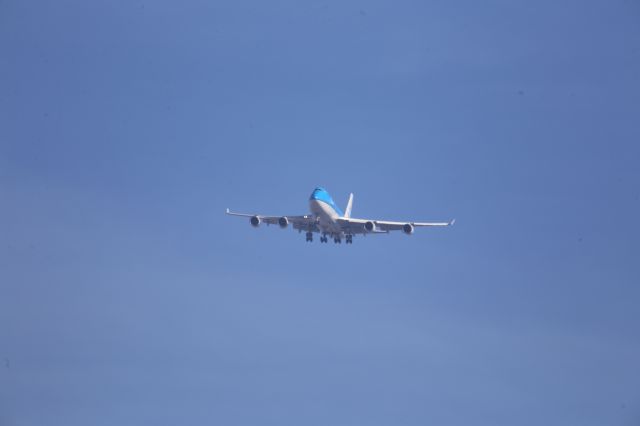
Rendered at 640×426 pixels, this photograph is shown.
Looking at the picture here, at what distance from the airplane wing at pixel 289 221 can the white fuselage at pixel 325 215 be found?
879 millimetres

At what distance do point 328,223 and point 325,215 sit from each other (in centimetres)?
166

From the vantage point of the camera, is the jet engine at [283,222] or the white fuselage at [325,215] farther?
the jet engine at [283,222]

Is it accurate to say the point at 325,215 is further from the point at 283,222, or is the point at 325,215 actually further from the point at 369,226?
the point at 283,222

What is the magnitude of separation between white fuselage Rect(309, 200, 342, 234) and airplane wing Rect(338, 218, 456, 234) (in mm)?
699

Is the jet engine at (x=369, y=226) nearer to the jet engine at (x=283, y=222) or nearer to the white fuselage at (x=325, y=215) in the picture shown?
the white fuselage at (x=325, y=215)

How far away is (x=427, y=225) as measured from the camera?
10569 centimetres

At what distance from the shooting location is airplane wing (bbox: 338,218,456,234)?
346ft

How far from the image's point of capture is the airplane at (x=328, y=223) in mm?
104250

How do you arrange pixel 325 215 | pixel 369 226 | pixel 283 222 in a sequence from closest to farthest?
1. pixel 325 215
2. pixel 369 226
3. pixel 283 222

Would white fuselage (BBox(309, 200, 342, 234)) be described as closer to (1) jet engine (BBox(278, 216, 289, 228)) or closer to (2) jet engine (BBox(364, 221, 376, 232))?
(2) jet engine (BBox(364, 221, 376, 232))

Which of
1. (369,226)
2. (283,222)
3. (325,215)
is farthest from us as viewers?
(283,222)

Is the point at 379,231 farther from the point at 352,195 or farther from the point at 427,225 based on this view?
the point at 352,195

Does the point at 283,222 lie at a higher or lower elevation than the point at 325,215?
higher

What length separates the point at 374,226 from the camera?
106 meters
